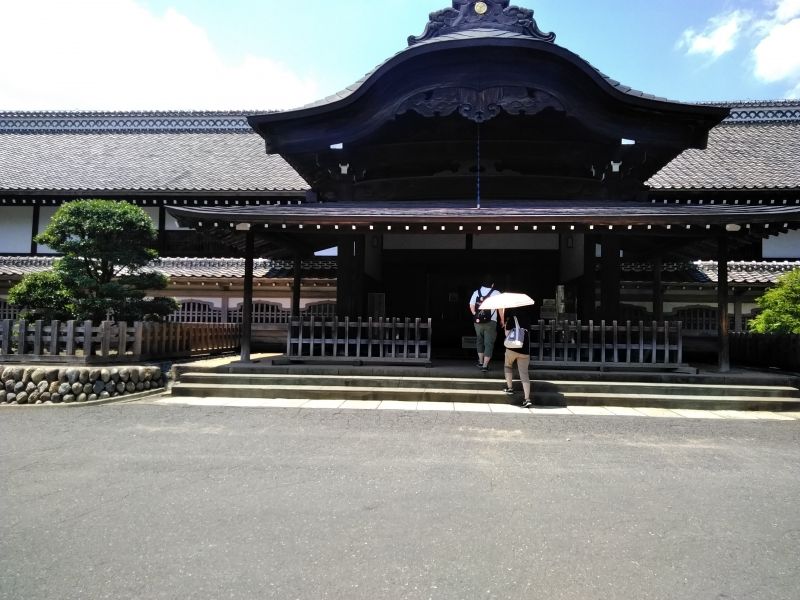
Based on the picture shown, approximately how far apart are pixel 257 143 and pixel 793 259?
60.0 ft

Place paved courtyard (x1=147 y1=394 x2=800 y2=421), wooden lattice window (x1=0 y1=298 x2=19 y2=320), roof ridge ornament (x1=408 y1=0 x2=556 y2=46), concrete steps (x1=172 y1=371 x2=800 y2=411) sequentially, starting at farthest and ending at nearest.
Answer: wooden lattice window (x1=0 y1=298 x2=19 y2=320), roof ridge ornament (x1=408 y1=0 x2=556 y2=46), concrete steps (x1=172 y1=371 x2=800 y2=411), paved courtyard (x1=147 y1=394 x2=800 y2=421)

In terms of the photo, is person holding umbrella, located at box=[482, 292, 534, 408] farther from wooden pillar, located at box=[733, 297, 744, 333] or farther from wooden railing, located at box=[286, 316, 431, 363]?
wooden pillar, located at box=[733, 297, 744, 333]

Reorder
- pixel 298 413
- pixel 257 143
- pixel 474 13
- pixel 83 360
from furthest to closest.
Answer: pixel 257 143
pixel 474 13
pixel 83 360
pixel 298 413

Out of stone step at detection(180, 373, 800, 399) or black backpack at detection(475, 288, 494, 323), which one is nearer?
stone step at detection(180, 373, 800, 399)

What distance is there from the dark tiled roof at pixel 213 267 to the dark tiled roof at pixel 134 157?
6.68 feet

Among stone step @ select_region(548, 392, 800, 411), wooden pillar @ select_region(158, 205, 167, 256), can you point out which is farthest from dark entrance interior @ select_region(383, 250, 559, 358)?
wooden pillar @ select_region(158, 205, 167, 256)

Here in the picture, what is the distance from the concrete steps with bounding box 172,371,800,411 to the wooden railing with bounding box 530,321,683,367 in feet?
2.39

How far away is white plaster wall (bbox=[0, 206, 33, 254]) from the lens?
14.8 m

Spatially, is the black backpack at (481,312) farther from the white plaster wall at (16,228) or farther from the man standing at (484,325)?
the white plaster wall at (16,228)

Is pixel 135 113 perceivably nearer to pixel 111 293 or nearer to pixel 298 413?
pixel 111 293

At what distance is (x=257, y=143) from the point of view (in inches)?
778

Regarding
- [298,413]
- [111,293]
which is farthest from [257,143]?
[298,413]

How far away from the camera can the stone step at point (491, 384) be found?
26.3 ft

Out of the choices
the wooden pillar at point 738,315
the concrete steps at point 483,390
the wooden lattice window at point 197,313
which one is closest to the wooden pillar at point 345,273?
the concrete steps at point 483,390
